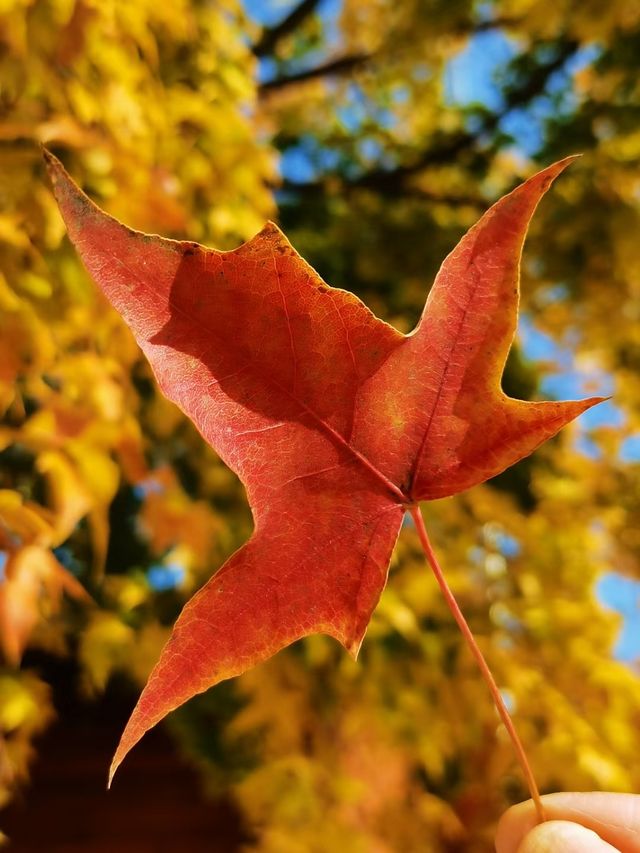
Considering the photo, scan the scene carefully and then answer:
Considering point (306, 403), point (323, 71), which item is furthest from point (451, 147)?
point (306, 403)

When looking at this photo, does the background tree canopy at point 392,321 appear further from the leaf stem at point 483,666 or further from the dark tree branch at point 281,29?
the leaf stem at point 483,666

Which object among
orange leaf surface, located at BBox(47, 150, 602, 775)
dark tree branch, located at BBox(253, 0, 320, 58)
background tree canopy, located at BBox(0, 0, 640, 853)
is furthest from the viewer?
dark tree branch, located at BBox(253, 0, 320, 58)

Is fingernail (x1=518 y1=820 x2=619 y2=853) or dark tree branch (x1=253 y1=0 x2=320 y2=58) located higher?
dark tree branch (x1=253 y1=0 x2=320 y2=58)

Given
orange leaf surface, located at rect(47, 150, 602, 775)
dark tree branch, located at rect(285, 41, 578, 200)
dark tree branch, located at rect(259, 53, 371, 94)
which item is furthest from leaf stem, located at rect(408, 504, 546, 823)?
dark tree branch, located at rect(259, 53, 371, 94)

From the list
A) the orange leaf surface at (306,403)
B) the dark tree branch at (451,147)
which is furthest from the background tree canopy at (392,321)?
the orange leaf surface at (306,403)

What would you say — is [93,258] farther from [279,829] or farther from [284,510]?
[279,829]

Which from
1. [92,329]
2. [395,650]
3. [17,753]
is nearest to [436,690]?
[395,650]

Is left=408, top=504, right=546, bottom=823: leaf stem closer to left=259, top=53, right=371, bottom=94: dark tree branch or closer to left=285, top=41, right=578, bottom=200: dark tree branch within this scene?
left=285, top=41, right=578, bottom=200: dark tree branch
